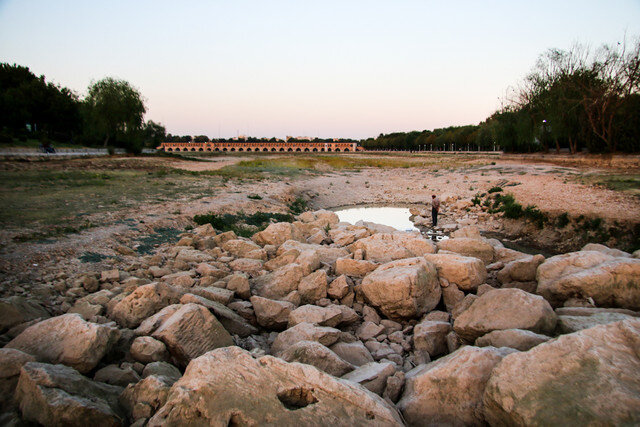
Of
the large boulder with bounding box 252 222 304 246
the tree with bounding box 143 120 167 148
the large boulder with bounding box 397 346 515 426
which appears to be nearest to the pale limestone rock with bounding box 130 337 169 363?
the large boulder with bounding box 397 346 515 426

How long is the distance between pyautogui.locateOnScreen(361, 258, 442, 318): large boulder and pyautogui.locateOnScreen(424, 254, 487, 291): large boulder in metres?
0.33

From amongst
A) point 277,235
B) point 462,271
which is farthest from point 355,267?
point 277,235

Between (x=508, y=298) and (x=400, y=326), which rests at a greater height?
(x=508, y=298)

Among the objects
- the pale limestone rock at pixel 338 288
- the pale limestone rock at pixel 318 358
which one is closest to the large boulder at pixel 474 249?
the pale limestone rock at pixel 338 288

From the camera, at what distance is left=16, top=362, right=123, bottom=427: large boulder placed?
278cm

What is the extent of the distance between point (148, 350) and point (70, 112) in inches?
2671

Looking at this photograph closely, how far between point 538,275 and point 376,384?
413 centimetres

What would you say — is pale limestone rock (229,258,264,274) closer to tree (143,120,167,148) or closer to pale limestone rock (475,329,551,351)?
pale limestone rock (475,329,551,351)

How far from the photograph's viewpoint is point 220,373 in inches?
123

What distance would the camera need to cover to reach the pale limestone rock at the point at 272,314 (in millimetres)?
5648

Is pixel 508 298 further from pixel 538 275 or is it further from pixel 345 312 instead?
pixel 345 312

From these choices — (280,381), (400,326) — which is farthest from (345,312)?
(280,381)

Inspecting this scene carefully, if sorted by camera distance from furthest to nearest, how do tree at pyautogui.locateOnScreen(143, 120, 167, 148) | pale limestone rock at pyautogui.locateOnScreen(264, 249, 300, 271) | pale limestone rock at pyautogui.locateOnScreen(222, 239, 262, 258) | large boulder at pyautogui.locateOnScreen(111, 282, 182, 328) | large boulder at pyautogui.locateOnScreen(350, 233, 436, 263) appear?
tree at pyautogui.locateOnScreen(143, 120, 167, 148) < pale limestone rock at pyautogui.locateOnScreen(222, 239, 262, 258) < large boulder at pyautogui.locateOnScreen(350, 233, 436, 263) < pale limestone rock at pyautogui.locateOnScreen(264, 249, 300, 271) < large boulder at pyautogui.locateOnScreen(111, 282, 182, 328)

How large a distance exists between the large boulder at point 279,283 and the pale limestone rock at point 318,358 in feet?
8.52
